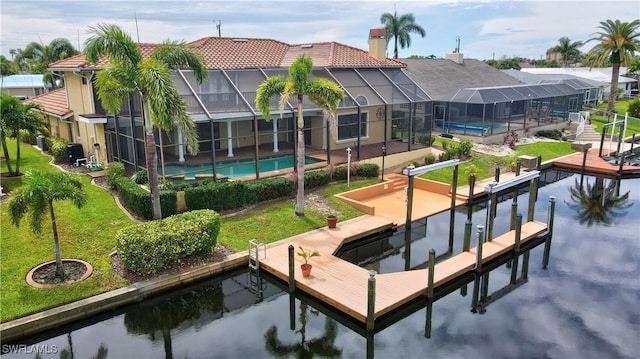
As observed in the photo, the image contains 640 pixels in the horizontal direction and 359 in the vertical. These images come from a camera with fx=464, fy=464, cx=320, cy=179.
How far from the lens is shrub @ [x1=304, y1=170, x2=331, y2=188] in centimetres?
2042

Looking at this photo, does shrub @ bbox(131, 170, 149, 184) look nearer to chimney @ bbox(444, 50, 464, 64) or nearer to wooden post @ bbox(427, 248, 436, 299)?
wooden post @ bbox(427, 248, 436, 299)

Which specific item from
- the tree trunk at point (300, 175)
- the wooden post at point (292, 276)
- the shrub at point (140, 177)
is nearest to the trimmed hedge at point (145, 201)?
the shrub at point (140, 177)

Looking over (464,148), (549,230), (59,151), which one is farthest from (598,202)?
(59,151)

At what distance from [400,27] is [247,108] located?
1496 inches

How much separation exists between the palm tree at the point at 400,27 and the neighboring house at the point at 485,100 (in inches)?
367

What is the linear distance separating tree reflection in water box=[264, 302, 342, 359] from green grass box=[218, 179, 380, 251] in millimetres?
4286

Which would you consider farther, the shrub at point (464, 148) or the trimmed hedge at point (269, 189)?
the shrub at point (464, 148)

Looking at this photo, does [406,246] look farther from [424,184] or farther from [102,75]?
[102,75]

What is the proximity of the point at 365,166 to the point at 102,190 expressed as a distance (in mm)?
11800

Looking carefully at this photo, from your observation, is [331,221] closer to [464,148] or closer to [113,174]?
[113,174]

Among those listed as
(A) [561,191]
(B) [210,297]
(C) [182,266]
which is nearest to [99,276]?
(C) [182,266]

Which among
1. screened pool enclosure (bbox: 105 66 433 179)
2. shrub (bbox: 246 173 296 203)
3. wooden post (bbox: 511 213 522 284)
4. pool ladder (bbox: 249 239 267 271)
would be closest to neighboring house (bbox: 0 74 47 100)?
screened pool enclosure (bbox: 105 66 433 179)

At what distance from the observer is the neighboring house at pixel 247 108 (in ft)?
67.6

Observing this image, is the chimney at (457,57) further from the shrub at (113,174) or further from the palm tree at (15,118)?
the palm tree at (15,118)
